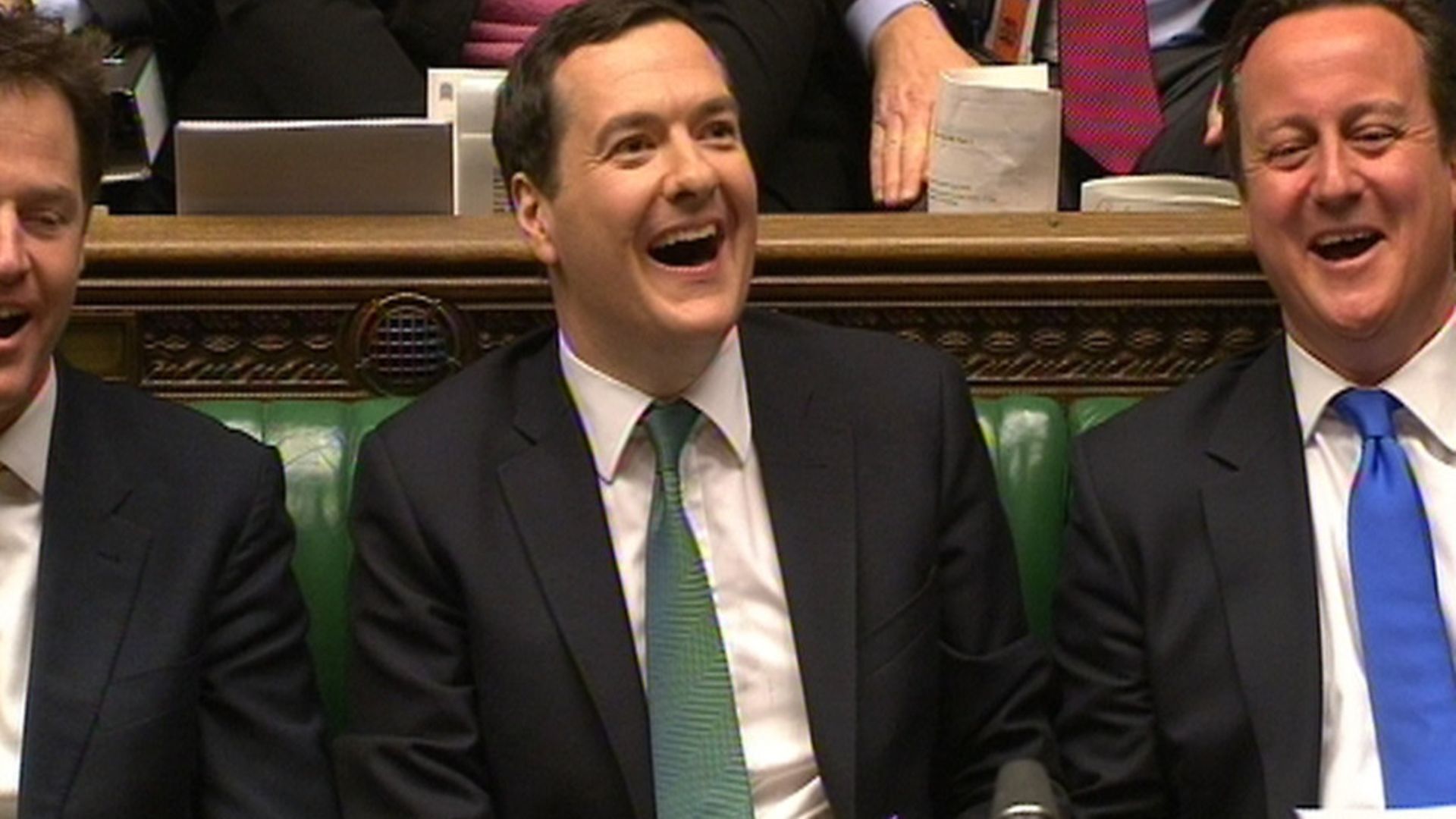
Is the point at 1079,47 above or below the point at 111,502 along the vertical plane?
above

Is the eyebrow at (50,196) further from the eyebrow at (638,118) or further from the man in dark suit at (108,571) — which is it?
the eyebrow at (638,118)

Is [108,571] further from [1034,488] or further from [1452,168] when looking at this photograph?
[1452,168]

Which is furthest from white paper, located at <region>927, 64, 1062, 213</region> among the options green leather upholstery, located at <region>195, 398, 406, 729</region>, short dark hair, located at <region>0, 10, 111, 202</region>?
short dark hair, located at <region>0, 10, 111, 202</region>

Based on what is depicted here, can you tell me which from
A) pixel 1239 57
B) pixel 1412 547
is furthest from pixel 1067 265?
pixel 1412 547

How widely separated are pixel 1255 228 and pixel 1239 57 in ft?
0.56

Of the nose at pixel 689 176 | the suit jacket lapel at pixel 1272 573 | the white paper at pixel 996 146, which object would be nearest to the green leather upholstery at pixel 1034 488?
the suit jacket lapel at pixel 1272 573

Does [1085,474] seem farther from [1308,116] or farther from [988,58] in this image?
[988,58]

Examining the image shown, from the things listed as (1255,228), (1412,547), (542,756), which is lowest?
(542,756)

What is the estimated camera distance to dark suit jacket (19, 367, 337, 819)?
6.59 ft

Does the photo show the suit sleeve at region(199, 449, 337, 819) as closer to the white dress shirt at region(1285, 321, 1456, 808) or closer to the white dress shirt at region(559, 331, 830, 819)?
the white dress shirt at region(559, 331, 830, 819)

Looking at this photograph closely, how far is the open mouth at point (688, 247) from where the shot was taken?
6.97 feet

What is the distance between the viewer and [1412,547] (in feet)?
6.95

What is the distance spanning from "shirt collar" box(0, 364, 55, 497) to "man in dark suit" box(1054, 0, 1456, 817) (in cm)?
87

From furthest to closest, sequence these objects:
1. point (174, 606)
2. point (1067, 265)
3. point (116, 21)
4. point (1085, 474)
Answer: point (116, 21) → point (1067, 265) → point (1085, 474) → point (174, 606)
